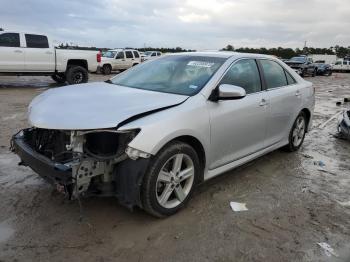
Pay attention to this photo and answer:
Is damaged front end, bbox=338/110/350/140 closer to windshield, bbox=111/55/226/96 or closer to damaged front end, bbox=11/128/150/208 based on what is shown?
windshield, bbox=111/55/226/96

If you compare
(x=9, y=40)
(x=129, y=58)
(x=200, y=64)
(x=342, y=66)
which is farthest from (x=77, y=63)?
(x=342, y=66)

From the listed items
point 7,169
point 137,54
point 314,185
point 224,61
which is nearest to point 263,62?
point 224,61

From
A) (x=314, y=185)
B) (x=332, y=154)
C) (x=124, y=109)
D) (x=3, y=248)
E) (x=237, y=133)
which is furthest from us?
(x=332, y=154)

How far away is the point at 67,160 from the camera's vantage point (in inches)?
130

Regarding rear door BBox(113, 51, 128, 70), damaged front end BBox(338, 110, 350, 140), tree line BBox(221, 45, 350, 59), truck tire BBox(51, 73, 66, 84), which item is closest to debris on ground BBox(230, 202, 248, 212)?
damaged front end BBox(338, 110, 350, 140)

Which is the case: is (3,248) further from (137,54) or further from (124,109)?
(137,54)

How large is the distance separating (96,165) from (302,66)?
3130 cm

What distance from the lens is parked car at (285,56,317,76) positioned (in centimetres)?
3141

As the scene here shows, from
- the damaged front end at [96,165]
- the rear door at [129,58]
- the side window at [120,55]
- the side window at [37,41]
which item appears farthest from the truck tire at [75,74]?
the damaged front end at [96,165]

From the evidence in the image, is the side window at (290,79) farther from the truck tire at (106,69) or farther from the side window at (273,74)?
the truck tire at (106,69)

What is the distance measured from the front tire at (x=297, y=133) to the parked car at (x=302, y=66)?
25.9 metres

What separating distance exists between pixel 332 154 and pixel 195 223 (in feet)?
12.1

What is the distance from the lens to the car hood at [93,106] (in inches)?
128

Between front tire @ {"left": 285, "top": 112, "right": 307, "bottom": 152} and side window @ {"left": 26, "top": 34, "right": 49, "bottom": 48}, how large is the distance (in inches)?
440
